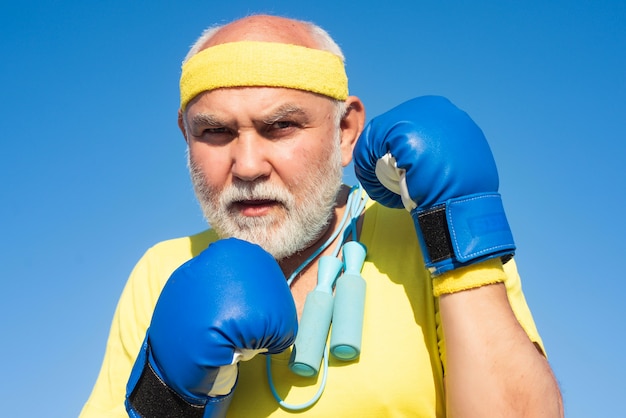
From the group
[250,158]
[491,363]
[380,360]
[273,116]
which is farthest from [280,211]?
[491,363]

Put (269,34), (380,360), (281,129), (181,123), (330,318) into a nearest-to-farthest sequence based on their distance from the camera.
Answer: (380,360)
(330,318)
(281,129)
(269,34)
(181,123)

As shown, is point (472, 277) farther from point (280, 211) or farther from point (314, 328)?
point (280, 211)

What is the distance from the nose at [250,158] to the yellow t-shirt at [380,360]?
558 millimetres

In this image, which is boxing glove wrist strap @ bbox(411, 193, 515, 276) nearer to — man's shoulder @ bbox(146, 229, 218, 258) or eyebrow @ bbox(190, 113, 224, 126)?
eyebrow @ bbox(190, 113, 224, 126)

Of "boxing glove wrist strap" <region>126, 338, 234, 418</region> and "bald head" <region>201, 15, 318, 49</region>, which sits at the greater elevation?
"bald head" <region>201, 15, 318, 49</region>

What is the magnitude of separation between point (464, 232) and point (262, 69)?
3.71 ft

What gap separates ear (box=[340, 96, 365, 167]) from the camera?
11.7 feet

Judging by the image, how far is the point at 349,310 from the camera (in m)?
2.95

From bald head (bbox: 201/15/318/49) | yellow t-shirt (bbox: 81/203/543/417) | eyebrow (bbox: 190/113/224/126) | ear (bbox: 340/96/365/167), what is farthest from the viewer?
ear (bbox: 340/96/365/167)

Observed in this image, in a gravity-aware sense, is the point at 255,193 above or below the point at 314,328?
above

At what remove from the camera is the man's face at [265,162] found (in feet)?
10.4

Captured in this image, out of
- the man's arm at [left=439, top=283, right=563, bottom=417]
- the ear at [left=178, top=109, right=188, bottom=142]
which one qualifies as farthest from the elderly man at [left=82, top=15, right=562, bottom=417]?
the ear at [left=178, top=109, right=188, bottom=142]

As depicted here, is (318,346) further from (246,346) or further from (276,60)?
(276,60)

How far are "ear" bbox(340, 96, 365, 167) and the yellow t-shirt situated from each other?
1.18 ft
